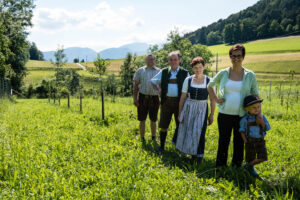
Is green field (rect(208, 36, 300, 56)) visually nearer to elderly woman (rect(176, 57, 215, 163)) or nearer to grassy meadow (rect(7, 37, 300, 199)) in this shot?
grassy meadow (rect(7, 37, 300, 199))

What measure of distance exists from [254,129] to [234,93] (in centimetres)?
65

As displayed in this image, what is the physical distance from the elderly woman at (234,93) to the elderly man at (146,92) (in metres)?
1.79

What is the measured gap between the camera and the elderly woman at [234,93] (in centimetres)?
327

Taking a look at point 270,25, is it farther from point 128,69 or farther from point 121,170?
point 121,170

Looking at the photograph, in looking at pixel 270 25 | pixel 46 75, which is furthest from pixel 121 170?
pixel 270 25

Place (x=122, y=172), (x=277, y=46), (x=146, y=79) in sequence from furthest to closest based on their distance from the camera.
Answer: (x=277, y=46) < (x=146, y=79) < (x=122, y=172)

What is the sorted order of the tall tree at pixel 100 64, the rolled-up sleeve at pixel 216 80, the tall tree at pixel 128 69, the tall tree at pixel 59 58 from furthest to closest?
the tall tree at pixel 128 69
the tall tree at pixel 59 58
the tall tree at pixel 100 64
the rolled-up sleeve at pixel 216 80

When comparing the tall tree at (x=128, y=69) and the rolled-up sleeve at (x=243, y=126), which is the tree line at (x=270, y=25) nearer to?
the tall tree at (x=128, y=69)

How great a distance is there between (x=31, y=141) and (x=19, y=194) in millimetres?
2281

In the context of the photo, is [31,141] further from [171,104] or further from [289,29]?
[289,29]

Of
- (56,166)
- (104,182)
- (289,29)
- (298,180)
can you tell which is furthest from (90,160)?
(289,29)

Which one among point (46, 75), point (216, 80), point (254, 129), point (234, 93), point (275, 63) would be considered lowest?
point (254, 129)

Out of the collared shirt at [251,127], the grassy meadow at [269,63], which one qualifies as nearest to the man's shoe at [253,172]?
the collared shirt at [251,127]

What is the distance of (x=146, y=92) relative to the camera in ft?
16.6
